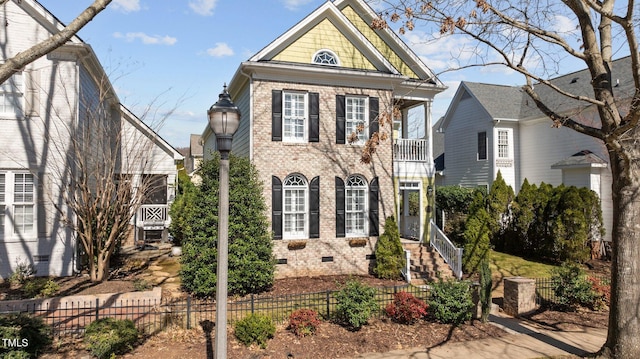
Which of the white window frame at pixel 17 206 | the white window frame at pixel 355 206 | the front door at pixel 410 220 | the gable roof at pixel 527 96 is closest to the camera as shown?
the white window frame at pixel 17 206

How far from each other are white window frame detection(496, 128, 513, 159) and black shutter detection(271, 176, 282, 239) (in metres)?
16.0

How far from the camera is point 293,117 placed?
13633 mm

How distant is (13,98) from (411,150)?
1374 cm

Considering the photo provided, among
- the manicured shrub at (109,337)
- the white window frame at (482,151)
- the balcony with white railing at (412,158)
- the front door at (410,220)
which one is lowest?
the manicured shrub at (109,337)

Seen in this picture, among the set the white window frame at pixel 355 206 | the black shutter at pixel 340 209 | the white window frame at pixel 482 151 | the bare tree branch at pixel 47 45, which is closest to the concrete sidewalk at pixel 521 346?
the white window frame at pixel 355 206

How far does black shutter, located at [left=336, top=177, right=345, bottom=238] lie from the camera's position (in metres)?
14.0

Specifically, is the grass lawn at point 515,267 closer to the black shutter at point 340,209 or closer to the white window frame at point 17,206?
the black shutter at point 340,209

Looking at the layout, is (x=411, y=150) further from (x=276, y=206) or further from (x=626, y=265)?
(x=626, y=265)

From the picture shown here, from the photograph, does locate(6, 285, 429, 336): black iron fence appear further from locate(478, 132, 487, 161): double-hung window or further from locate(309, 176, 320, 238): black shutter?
locate(478, 132, 487, 161): double-hung window

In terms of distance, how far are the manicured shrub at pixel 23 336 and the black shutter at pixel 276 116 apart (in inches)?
326

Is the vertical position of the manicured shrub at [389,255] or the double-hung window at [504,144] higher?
the double-hung window at [504,144]

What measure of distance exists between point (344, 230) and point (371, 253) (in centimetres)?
138

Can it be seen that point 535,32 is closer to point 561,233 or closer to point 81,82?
Result: point 561,233

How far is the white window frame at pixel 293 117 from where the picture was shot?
44.6 ft
